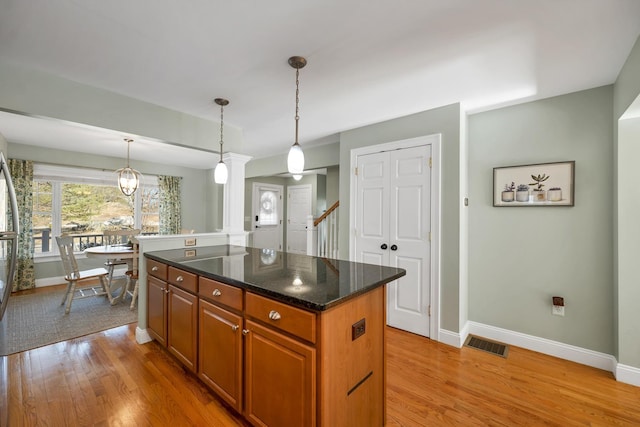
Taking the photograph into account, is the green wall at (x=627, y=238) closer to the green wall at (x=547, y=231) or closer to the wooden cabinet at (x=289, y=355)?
the green wall at (x=547, y=231)

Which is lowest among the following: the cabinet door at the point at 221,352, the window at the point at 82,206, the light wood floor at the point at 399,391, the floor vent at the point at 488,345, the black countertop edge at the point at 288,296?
the light wood floor at the point at 399,391

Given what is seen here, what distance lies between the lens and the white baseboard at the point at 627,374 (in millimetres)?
2111

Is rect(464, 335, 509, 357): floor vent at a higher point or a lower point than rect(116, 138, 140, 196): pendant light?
lower

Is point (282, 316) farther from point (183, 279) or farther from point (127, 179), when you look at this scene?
point (127, 179)

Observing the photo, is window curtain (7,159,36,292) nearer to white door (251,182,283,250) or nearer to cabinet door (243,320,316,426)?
white door (251,182,283,250)

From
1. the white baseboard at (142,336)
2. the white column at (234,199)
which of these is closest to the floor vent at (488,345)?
the white column at (234,199)

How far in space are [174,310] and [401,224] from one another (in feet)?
7.72

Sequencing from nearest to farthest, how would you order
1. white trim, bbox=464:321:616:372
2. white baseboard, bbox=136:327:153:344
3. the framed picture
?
white trim, bbox=464:321:616:372 < the framed picture < white baseboard, bbox=136:327:153:344

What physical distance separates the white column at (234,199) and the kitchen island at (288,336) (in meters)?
1.21

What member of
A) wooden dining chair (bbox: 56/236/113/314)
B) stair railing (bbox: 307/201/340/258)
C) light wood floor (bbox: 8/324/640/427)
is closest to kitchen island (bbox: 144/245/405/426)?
light wood floor (bbox: 8/324/640/427)

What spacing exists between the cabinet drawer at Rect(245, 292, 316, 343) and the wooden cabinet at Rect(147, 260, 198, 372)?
0.70m

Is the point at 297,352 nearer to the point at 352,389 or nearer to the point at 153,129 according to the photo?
the point at 352,389

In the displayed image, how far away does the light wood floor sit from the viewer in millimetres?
1776

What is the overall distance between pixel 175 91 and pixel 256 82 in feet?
2.60
